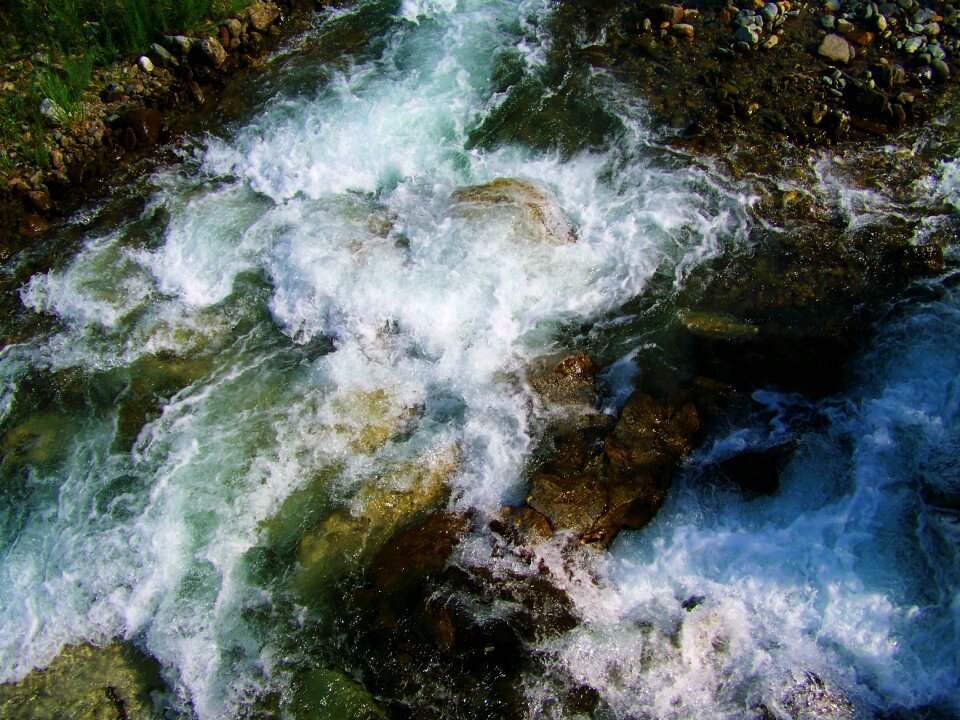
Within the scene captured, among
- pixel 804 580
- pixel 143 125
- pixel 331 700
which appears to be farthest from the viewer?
pixel 143 125

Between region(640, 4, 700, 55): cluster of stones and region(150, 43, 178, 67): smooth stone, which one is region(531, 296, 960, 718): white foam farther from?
region(150, 43, 178, 67): smooth stone

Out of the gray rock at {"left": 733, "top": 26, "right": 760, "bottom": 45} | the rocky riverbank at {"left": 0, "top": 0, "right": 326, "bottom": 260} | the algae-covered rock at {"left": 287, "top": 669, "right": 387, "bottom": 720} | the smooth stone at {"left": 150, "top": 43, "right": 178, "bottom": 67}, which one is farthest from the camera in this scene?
the gray rock at {"left": 733, "top": 26, "right": 760, "bottom": 45}

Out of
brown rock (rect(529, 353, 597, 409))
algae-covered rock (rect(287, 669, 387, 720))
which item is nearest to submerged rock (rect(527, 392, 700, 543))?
brown rock (rect(529, 353, 597, 409))

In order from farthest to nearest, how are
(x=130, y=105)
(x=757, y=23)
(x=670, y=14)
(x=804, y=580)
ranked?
(x=670, y=14) → (x=757, y=23) → (x=130, y=105) → (x=804, y=580)

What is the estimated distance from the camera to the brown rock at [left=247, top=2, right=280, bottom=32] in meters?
10.1

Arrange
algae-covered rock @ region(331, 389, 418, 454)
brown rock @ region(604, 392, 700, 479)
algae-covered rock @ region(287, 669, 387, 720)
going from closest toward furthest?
algae-covered rock @ region(287, 669, 387, 720), brown rock @ region(604, 392, 700, 479), algae-covered rock @ region(331, 389, 418, 454)

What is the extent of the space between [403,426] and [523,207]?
311 centimetres

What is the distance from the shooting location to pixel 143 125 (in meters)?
8.80

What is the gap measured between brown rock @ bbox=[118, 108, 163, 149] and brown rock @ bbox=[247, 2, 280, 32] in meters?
2.45

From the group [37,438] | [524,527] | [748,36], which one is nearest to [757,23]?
[748,36]

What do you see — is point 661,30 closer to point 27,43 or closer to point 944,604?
point 944,604

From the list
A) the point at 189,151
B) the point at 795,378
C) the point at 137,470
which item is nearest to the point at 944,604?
the point at 795,378

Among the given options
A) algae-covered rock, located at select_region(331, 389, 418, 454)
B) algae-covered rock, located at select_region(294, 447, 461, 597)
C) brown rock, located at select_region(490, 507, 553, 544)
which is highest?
algae-covered rock, located at select_region(331, 389, 418, 454)

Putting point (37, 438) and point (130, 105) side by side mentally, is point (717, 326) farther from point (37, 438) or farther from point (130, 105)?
point (130, 105)
